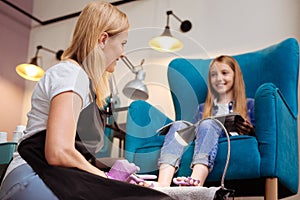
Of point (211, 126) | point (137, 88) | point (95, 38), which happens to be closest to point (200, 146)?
point (211, 126)

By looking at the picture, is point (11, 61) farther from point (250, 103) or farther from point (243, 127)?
point (243, 127)

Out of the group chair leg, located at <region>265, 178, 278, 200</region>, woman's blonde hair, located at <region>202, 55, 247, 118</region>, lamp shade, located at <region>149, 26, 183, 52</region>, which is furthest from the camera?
lamp shade, located at <region>149, 26, 183, 52</region>

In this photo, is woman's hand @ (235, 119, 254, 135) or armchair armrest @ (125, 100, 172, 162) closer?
woman's hand @ (235, 119, 254, 135)

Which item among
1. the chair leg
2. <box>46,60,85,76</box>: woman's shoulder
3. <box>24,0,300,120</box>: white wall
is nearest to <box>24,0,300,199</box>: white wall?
<box>24,0,300,120</box>: white wall

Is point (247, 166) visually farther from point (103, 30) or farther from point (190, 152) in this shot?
point (103, 30)

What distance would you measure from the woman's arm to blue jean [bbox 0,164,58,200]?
0.14 feet

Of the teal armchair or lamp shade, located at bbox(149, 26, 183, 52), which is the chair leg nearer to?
the teal armchair

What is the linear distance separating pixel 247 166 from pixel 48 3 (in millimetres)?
2450

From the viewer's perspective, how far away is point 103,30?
→ 95 centimetres

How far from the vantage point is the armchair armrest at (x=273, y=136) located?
1.49 meters

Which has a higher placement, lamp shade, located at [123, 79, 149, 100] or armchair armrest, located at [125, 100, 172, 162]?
lamp shade, located at [123, 79, 149, 100]

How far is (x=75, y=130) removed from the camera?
2.56 feet

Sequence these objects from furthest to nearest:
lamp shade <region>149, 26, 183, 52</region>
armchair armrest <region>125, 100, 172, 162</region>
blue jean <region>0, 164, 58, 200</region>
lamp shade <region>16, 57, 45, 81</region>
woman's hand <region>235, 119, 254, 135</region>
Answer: lamp shade <region>16, 57, 45, 81</region> → lamp shade <region>149, 26, 183, 52</region> → armchair armrest <region>125, 100, 172, 162</region> → woman's hand <region>235, 119, 254, 135</region> → blue jean <region>0, 164, 58, 200</region>

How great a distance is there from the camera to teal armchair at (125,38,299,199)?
1.50 meters
